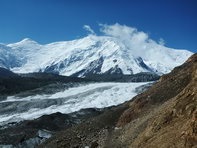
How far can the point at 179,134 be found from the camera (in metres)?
27.9

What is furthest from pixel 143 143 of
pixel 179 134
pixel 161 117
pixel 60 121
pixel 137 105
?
pixel 60 121

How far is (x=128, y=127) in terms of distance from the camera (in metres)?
44.3

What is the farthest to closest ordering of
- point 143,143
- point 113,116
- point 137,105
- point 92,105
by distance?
point 92,105 → point 113,116 → point 137,105 → point 143,143

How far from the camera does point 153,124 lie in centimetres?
3412

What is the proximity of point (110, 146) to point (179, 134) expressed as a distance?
500 inches

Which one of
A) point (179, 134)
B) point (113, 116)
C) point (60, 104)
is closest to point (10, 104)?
point (60, 104)

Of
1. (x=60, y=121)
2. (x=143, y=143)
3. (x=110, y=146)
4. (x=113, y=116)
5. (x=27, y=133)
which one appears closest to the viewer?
(x=143, y=143)

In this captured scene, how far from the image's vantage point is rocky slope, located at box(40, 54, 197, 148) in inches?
1132

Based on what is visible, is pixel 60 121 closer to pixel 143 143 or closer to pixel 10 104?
pixel 143 143

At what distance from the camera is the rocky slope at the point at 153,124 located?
28.8 metres

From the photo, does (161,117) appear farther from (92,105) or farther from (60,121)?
(92,105)

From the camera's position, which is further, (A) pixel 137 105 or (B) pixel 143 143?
(A) pixel 137 105

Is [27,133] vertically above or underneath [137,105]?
underneath

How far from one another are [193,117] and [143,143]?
618 centimetres
